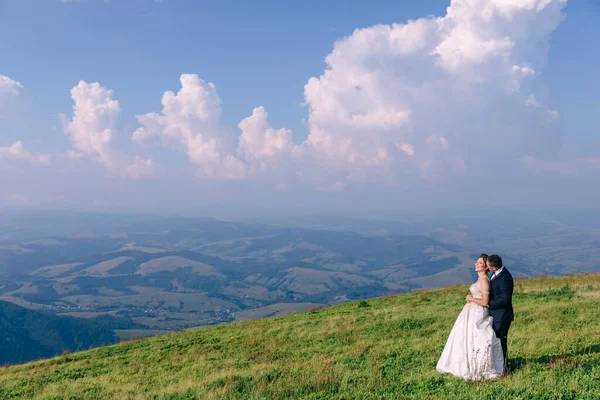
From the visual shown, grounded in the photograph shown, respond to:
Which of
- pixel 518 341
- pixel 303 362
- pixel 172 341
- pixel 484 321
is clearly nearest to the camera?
pixel 484 321

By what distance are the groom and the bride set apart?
0.15 metres

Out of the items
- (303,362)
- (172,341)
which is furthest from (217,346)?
(303,362)

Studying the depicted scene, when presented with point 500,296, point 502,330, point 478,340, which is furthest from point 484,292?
point 478,340

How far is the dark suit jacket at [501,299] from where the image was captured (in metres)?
10.3

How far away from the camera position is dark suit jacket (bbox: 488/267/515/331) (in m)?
10.3

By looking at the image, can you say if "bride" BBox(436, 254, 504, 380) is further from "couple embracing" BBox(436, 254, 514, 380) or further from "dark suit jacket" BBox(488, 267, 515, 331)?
"dark suit jacket" BBox(488, 267, 515, 331)

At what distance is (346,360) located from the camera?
50.6 ft

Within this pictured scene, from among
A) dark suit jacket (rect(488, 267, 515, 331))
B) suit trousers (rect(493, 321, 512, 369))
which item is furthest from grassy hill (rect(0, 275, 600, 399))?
dark suit jacket (rect(488, 267, 515, 331))

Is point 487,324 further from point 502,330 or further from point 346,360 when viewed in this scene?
point 346,360

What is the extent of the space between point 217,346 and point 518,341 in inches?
623

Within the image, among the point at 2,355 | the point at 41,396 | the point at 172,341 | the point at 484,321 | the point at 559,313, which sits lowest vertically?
the point at 2,355

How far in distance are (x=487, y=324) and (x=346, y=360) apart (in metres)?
6.49

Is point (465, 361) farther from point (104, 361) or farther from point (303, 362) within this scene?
point (104, 361)

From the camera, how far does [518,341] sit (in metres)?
14.7
